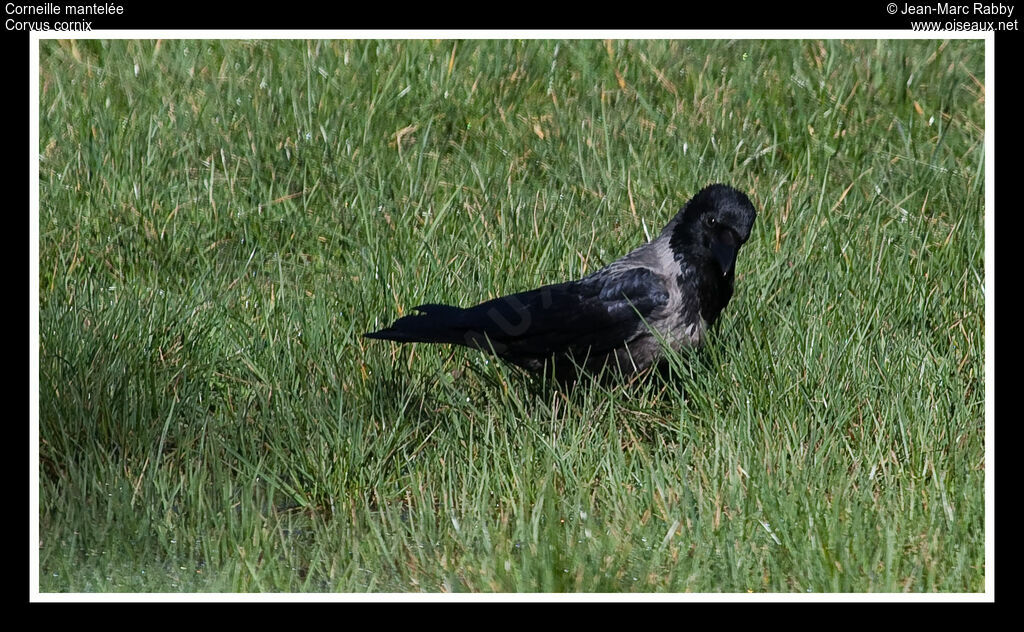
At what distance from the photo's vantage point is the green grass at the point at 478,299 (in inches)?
114

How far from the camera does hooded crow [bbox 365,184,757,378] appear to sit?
395 cm

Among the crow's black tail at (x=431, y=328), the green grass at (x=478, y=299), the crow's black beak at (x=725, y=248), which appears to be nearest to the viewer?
the green grass at (x=478, y=299)

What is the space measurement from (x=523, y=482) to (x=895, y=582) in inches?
38.6

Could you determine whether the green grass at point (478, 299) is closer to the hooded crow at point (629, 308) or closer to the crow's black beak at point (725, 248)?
the hooded crow at point (629, 308)

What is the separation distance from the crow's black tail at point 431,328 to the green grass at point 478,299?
15 cm

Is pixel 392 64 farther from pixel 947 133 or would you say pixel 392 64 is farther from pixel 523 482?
pixel 523 482

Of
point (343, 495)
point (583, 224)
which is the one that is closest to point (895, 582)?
point (343, 495)

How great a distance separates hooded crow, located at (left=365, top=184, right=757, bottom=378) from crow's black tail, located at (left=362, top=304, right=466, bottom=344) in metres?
0.05

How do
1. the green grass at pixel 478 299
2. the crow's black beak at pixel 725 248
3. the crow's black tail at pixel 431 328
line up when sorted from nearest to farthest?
the green grass at pixel 478 299, the crow's black tail at pixel 431 328, the crow's black beak at pixel 725 248

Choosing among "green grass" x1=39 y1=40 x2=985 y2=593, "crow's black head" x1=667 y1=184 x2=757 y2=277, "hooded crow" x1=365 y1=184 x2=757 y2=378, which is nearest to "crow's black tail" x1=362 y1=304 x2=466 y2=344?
"hooded crow" x1=365 y1=184 x2=757 y2=378

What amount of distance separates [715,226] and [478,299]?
88cm

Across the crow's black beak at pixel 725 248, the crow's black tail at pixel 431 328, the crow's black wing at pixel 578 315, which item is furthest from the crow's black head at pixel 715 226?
the crow's black tail at pixel 431 328

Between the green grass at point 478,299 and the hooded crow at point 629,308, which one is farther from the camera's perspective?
the hooded crow at point 629,308

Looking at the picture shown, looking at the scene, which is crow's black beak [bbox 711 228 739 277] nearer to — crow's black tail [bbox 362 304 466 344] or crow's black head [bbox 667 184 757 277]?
crow's black head [bbox 667 184 757 277]
